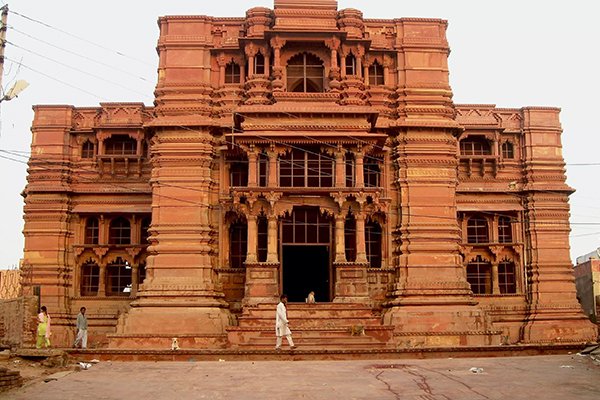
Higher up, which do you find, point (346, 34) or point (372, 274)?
point (346, 34)

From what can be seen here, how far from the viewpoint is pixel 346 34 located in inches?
1288

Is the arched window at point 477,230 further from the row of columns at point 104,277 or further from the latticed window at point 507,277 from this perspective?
the row of columns at point 104,277

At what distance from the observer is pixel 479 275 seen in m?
36.4

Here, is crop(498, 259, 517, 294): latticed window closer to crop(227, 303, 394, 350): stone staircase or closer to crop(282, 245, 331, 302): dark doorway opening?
crop(282, 245, 331, 302): dark doorway opening

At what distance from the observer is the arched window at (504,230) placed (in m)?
36.7

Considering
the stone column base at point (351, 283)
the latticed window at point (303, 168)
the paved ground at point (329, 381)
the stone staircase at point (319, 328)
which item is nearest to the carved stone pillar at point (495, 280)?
the stone column base at point (351, 283)

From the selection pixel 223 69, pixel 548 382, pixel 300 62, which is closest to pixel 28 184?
pixel 223 69

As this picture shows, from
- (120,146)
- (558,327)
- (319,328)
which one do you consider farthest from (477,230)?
(120,146)

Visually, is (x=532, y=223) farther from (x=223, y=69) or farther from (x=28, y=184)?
(x=28, y=184)

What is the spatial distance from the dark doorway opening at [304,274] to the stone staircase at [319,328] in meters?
4.72

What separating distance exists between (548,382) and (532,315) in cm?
1934

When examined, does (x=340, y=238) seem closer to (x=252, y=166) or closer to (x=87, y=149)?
(x=252, y=166)

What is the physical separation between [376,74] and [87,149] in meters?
13.9

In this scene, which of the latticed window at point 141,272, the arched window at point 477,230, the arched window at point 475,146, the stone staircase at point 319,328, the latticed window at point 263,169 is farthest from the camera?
the arched window at point 475,146
